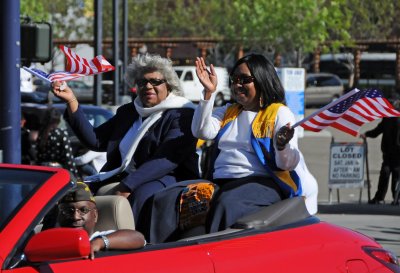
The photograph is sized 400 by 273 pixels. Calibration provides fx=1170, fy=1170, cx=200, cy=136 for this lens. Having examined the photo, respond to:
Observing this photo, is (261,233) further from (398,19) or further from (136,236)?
(398,19)

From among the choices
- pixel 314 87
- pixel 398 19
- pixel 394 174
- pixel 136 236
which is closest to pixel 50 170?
pixel 136 236

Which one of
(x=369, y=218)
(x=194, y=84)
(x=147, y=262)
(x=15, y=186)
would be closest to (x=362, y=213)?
(x=369, y=218)

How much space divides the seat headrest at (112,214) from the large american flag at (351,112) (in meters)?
1.26

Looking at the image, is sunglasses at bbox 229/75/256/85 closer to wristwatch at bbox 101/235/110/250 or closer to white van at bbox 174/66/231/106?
wristwatch at bbox 101/235/110/250

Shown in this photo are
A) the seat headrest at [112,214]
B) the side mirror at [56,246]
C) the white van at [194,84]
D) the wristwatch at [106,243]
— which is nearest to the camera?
the side mirror at [56,246]

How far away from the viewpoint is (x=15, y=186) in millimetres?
4840

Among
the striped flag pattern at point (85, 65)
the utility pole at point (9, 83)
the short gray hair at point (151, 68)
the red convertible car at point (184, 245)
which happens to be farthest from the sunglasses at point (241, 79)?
the utility pole at point (9, 83)

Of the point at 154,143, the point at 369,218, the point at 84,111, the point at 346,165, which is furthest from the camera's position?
the point at 84,111

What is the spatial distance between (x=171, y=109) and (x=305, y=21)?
48670 millimetres

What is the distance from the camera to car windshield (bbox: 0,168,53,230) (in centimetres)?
469

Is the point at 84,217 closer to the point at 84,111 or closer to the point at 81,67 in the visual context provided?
the point at 81,67

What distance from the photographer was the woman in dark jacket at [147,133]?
659 centimetres

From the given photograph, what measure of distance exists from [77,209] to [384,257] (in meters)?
1.67

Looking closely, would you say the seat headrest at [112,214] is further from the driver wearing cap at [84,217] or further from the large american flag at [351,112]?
the large american flag at [351,112]
